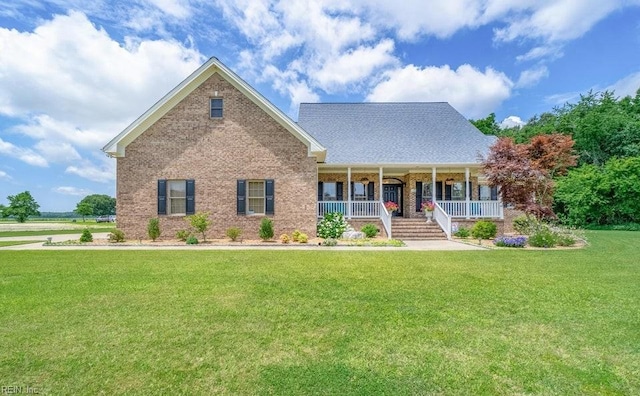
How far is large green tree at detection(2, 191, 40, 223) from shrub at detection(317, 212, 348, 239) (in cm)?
5451

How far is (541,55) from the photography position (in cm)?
2242

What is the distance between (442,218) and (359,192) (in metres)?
5.05

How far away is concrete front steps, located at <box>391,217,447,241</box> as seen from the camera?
55.2ft

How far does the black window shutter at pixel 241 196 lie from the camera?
52.7 feet

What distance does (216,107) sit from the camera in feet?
53.0

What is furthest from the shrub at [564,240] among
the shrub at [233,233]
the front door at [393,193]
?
the shrub at [233,233]

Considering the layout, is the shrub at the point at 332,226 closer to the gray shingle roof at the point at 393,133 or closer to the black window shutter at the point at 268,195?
the black window shutter at the point at 268,195

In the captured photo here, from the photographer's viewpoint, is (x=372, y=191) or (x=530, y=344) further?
(x=372, y=191)

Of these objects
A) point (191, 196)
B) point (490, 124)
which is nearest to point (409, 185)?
point (191, 196)

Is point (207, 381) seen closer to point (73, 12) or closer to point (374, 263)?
point (374, 263)

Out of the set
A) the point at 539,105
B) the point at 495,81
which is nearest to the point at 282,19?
the point at 495,81

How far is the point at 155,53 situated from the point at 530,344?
15.9 metres

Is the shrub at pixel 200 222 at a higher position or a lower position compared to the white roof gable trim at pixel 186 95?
lower

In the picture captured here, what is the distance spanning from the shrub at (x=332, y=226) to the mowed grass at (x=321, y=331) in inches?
319
